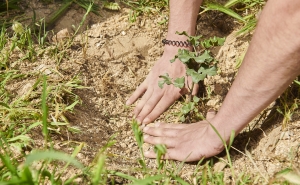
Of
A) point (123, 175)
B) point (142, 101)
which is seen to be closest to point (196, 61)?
point (142, 101)

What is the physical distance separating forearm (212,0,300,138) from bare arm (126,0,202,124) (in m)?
0.54

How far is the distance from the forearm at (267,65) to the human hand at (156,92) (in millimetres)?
516

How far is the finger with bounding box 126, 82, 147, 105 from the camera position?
7.24 feet

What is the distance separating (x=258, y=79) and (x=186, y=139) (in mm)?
565

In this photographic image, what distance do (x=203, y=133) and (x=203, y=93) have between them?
427 millimetres

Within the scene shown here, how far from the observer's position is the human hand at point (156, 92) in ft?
7.09

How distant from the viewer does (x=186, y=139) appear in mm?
1898

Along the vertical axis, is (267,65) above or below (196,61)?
above

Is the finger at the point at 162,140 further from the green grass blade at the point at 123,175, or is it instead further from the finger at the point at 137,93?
the green grass blade at the point at 123,175

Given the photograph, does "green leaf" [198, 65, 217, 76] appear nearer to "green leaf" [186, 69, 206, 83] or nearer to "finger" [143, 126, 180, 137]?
"green leaf" [186, 69, 206, 83]

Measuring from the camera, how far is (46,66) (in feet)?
7.04

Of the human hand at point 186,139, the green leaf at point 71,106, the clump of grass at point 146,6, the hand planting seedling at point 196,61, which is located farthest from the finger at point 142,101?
the clump of grass at point 146,6

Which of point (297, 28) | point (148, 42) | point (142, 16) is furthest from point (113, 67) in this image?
point (297, 28)

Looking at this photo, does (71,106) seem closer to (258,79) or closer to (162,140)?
(162,140)
